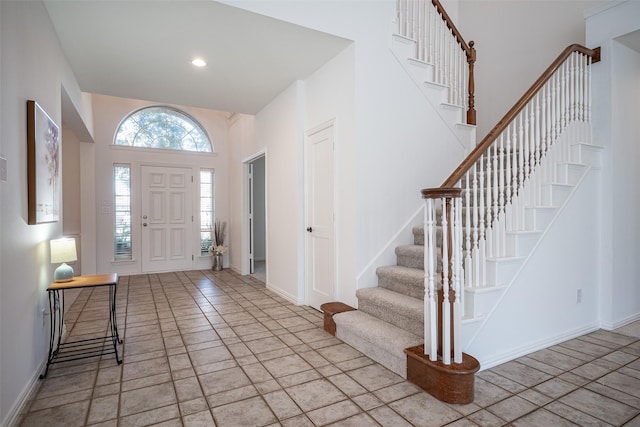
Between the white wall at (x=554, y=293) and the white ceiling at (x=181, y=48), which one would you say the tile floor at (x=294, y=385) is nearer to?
the white wall at (x=554, y=293)

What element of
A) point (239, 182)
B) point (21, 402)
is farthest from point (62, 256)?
point (239, 182)

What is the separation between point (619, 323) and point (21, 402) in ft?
16.3

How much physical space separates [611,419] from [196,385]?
252cm

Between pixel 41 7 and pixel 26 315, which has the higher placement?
pixel 41 7

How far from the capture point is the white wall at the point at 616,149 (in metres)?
3.34

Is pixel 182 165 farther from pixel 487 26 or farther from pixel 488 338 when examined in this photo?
pixel 488 338

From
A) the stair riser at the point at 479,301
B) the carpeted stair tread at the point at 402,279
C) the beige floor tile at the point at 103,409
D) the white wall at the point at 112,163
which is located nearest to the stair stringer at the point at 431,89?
the carpeted stair tread at the point at 402,279

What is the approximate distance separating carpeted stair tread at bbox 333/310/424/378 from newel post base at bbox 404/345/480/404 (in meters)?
0.19

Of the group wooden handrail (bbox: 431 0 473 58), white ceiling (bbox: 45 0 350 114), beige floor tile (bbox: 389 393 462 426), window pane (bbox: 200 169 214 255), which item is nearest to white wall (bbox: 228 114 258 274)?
window pane (bbox: 200 169 214 255)

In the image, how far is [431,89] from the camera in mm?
3922

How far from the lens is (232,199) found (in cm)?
720

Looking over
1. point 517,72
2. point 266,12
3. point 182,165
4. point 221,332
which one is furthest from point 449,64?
point 182,165

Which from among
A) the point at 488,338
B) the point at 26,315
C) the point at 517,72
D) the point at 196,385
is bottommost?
the point at 196,385

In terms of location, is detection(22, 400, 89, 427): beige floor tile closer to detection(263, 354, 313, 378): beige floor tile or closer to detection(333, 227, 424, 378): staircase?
detection(263, 354, 313, 378): beige floor tile
